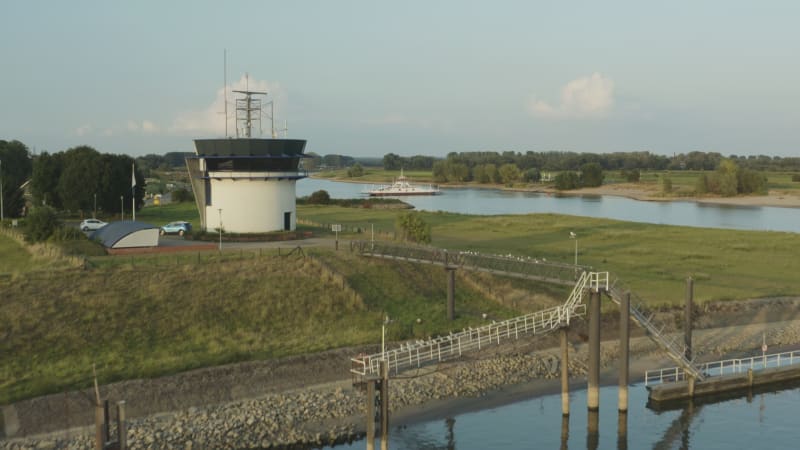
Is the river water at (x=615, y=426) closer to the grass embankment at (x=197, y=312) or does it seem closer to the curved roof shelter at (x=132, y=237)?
the grass embankment at (x=197, y=312)

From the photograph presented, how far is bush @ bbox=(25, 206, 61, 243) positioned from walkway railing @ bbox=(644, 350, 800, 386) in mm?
38512

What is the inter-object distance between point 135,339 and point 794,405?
28.1 meters

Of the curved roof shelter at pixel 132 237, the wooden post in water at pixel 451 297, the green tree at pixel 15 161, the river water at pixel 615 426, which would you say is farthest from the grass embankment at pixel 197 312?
the green tree at pixel 15 161

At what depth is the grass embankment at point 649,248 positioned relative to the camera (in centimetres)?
5166

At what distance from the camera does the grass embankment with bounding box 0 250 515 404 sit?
3228cm

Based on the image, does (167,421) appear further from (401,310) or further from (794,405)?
(794,405)

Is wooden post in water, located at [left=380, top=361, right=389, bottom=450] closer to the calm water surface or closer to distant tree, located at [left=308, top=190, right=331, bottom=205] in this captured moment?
the calm water surface

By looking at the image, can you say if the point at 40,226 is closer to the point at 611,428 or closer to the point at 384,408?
the point at 384,408

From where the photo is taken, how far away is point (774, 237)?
7681 cm

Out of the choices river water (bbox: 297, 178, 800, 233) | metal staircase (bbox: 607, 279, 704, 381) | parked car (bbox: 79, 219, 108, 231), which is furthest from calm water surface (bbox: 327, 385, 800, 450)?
river water (bbox: 297, 178, 800, 233)

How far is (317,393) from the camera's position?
30.8 meters

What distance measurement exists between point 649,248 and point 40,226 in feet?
160

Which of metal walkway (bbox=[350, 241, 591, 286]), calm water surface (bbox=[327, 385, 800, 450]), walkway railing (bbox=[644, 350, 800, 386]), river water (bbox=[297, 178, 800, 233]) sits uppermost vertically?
metal walkway (bbox=[350, 241, 591, 286])

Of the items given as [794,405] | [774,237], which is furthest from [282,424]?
[774,237]
